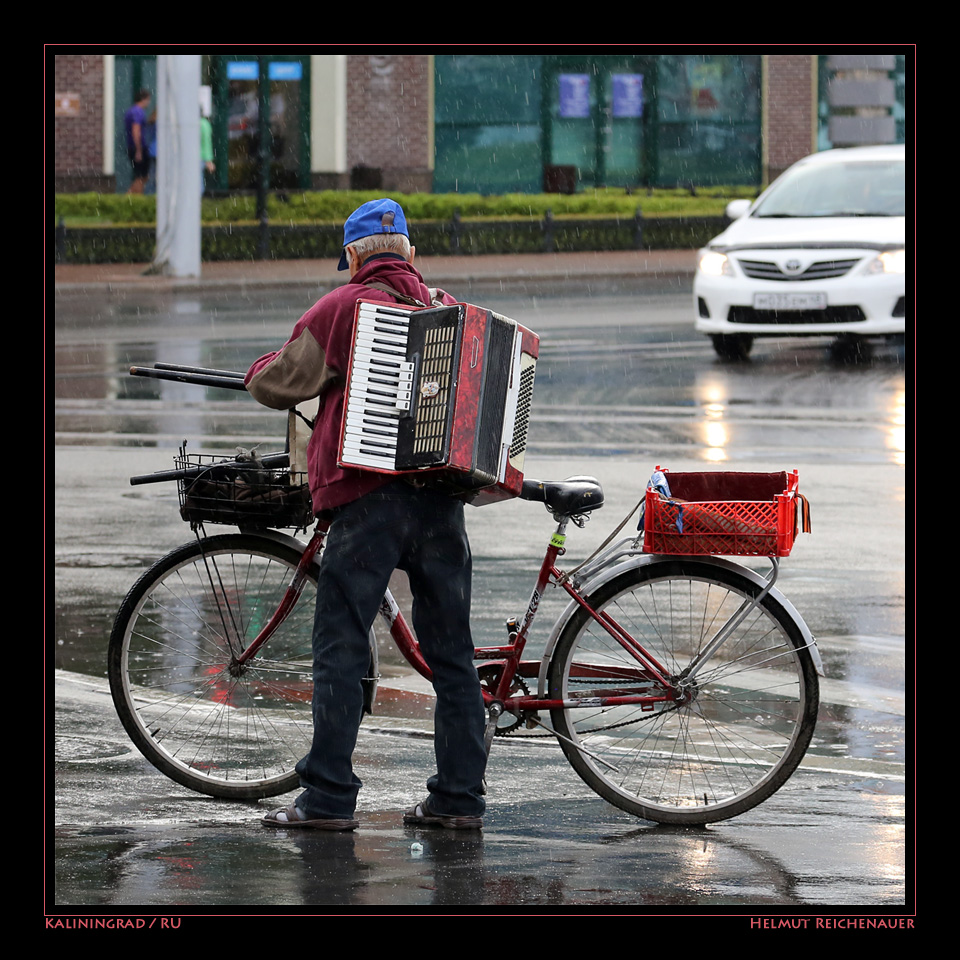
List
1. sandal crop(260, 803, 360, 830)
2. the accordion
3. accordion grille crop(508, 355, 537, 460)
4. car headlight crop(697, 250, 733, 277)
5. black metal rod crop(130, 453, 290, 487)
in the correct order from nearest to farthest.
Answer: the accordion, sandal crop(260, 803, 360, 830), accordion grille crop(508, 355, 537, 460), black metal rod crop(130, 453, 290, 487), car headlight crop(697, 250, 733, 277)

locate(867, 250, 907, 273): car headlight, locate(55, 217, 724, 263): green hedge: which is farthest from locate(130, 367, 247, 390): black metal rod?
locate(55, 217, 724, 263): green hedge

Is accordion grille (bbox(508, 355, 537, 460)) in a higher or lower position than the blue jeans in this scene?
higher

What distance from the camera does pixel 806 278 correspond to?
16.6 meters

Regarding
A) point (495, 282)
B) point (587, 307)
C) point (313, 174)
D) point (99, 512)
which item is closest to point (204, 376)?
point (99, 512)

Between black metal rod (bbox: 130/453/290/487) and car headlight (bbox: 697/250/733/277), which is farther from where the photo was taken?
car headlight (bbox: 697/250/733/277)

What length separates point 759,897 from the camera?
459cm

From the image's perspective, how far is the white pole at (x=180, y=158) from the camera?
78.8 ft

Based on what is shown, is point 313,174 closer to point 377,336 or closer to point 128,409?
point 128,409

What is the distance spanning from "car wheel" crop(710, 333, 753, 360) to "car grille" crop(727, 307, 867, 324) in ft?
1.60

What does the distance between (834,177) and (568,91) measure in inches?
738

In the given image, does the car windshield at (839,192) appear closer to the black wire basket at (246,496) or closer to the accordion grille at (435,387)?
the black wire basket at (246,496)

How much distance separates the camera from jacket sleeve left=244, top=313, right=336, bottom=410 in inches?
198

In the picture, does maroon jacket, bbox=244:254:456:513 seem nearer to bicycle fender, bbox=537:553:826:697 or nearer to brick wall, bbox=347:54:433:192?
bicycle fender, bbox=537:553:826:697

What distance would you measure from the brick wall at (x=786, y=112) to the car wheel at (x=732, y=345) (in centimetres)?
2015
